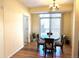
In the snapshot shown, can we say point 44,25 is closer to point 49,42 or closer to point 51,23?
point 51,23

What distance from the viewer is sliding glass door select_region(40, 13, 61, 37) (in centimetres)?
839

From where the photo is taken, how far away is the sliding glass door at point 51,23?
8391mm

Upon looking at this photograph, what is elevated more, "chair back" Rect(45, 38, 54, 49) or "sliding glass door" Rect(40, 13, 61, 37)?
"sliding glass door" Rect(40, 13, 61, 37)

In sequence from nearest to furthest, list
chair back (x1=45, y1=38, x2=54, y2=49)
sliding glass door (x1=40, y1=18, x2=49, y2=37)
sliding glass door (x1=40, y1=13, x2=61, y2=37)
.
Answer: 1. chair back (x1=45, y1=38, x2=54, y2=49)
2. sliding glass door (x1=40, y1=13, x2=61, y2=37)
3. sliding glass door (x1=40, y1=18, x2=49, y2=37)

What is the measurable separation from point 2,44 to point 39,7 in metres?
4.07

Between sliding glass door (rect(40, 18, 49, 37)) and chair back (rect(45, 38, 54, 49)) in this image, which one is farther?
sliding glass door (rect(40, 18, 49, 37))

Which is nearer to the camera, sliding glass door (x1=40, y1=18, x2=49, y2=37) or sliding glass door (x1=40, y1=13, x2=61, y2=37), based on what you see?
sliding glass door (x1=40, y1=13, x2=61, y2=37)

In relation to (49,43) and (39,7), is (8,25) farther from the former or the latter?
(39,7)

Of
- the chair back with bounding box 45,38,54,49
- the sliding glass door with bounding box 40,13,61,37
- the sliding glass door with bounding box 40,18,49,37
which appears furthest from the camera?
the sliding glass door with bounding box 40,18,49,37

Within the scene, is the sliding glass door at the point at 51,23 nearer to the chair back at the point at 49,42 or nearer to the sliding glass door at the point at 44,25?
the sliding glass door at the point at 44,25

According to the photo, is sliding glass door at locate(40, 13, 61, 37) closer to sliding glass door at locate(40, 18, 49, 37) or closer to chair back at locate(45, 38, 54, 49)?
sliding glass door at locate(40, 18, 49, 37)

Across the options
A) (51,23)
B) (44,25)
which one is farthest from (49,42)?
(44,25)

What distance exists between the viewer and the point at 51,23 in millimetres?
8562

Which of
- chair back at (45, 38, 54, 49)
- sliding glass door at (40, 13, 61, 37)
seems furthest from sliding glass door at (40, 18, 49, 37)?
chair back at (45, 38, 54, 49)
